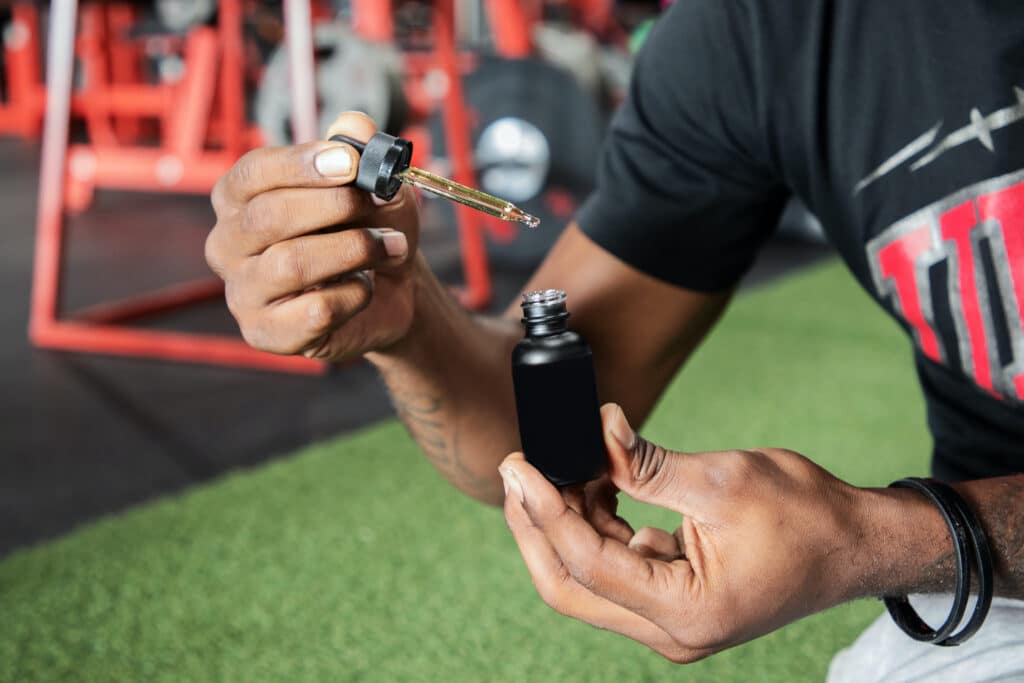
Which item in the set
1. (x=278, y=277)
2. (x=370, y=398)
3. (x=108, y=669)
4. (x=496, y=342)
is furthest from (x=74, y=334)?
(x=278, y=277)

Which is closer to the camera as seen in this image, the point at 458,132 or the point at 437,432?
the point at 437,432

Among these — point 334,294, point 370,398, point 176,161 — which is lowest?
point 370,398

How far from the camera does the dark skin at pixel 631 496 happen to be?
0.53 m

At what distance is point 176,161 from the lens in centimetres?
256

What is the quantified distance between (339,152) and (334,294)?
89 millimetres

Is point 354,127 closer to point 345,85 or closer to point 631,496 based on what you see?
point 631,496

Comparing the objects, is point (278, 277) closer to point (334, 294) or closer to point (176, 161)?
point (334, 294)

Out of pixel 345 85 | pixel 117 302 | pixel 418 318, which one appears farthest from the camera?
pixel 117 302

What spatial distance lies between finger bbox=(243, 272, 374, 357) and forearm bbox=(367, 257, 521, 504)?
105 mm

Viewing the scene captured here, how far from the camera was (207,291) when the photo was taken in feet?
8.68

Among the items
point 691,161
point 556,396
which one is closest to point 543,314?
point 556,396

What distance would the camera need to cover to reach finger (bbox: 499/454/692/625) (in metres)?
0.52

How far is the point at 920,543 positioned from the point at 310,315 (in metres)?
0.38

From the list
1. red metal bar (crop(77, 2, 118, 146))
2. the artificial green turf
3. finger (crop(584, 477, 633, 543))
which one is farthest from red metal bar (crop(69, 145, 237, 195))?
red metal bar (crop(77, 2, 118, 146))
